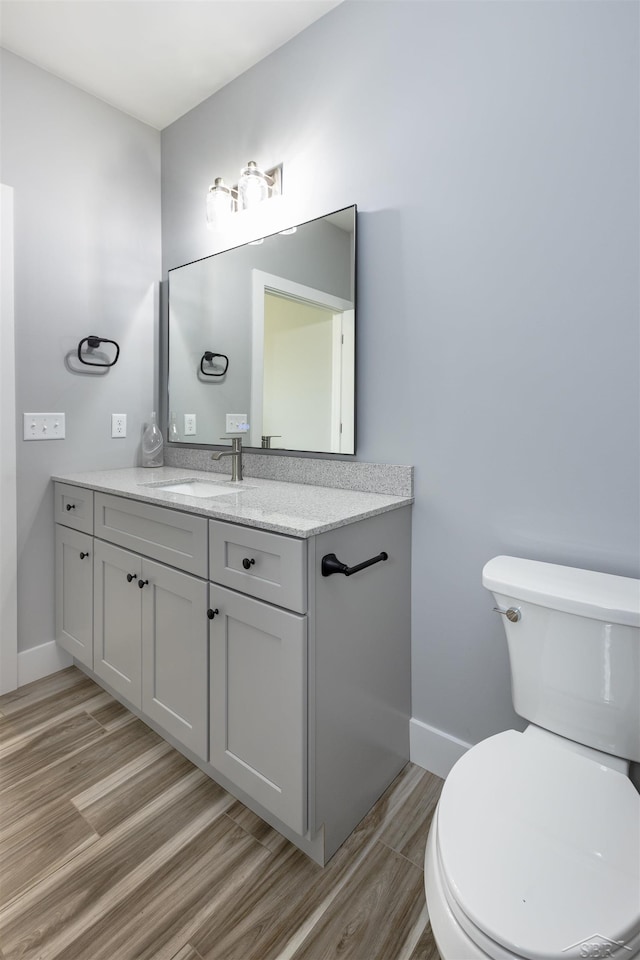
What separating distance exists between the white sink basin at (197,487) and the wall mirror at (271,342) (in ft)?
0.75

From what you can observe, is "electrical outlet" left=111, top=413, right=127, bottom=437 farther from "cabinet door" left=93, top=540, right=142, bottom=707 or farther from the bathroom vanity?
"cabinet door" left=93, top=540, right=142, bottom=707

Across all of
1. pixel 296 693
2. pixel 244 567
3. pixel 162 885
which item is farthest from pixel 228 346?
pixel 162 885

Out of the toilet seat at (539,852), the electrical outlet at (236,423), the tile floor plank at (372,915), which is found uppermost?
the electrical outlet at (236,423)

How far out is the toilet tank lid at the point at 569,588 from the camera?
102 cm

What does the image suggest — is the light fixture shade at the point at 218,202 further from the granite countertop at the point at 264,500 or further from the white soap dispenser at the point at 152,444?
the granite countertop at the point at 264,500

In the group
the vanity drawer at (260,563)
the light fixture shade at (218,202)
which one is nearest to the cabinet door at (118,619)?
the vanity drawer at (260,563)

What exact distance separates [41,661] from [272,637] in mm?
1472

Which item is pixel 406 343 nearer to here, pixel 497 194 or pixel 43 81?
pixel 497 194

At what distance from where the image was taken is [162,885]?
1205 millimetres

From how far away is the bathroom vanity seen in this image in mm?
1210

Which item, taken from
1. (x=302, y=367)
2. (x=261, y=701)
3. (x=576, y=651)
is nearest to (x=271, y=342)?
(x=302, y=367)

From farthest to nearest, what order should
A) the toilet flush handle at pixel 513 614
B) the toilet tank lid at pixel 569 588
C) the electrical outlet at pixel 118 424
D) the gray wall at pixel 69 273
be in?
the electrical outlet at pixel 118 424
the gray wall at pixel 69 273
the toilet flush handle at pixel 513 614
the toilet tank lid at pixel 569 588

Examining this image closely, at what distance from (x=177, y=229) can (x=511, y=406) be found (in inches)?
75.7

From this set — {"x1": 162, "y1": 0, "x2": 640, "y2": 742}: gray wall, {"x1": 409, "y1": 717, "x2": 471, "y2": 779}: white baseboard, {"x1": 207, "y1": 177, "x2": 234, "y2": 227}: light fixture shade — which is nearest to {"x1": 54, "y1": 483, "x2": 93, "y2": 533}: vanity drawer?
{"x1": 162, "y1": 0, "x2": 640, "y2": 742}: gray wall
